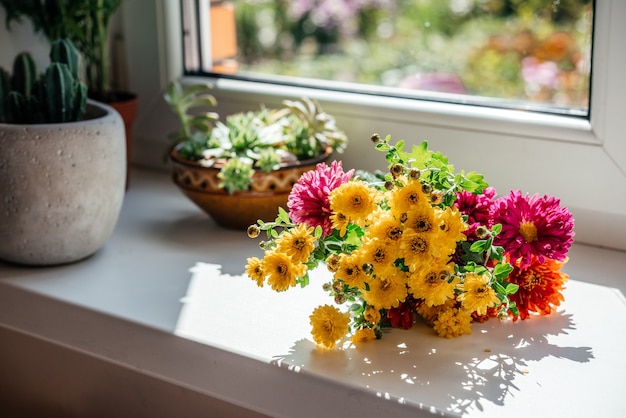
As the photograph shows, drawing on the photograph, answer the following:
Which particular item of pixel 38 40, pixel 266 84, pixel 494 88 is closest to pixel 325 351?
pixel 266 84

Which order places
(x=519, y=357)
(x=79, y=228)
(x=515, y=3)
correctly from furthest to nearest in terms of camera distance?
1. (x=515, y=3)
2. (x=79, y=228)
3. (x=519, y=357)

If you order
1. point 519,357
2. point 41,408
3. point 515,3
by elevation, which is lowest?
point 41,408

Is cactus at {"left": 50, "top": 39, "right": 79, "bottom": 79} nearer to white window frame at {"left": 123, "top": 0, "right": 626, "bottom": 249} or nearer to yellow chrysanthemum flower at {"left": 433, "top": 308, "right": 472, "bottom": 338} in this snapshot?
white window frame at {"left": 123, "top": 0, "right": 626, "bottom": 249}

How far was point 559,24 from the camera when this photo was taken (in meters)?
1.31

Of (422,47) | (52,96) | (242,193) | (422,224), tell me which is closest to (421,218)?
(422,224)

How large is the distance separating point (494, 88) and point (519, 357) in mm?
842

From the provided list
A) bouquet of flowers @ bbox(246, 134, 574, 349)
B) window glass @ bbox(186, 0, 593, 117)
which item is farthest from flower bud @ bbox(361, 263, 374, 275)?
window glass @ bbox(186, 0, 593, 117)

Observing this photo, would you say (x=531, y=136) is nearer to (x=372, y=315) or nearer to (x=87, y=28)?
(x=372, y=315)

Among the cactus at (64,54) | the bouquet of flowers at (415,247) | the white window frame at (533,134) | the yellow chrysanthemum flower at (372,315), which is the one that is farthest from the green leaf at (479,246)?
the cactus at (64,54)

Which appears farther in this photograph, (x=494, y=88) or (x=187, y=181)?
(x=494, y=88)

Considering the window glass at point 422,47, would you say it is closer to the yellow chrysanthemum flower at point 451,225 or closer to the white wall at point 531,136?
the white wall at point 531,136

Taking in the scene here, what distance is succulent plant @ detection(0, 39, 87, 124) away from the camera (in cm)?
97

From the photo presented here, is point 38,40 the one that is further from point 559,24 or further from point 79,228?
point 559,24

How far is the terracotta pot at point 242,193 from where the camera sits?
1.02 meters
